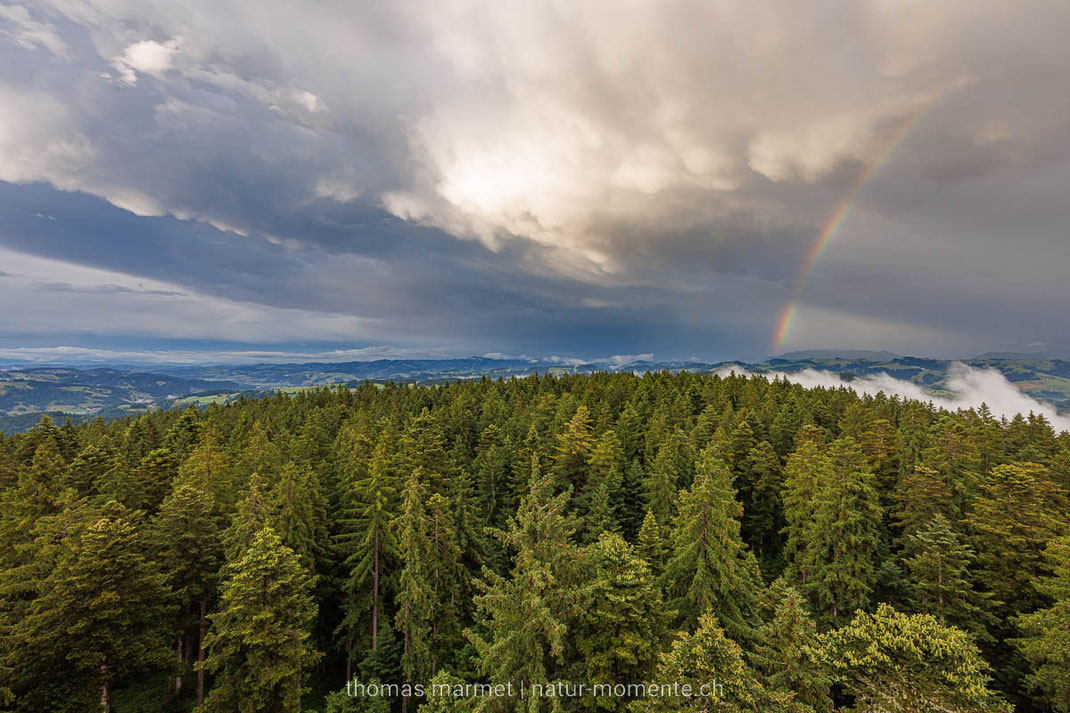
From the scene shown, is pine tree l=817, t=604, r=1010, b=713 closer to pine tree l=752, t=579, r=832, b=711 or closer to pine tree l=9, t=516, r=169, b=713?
pine tree l=752, t=579, r=832, b=711

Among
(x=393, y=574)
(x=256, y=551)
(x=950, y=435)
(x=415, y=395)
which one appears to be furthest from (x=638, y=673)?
(x=415, y=395)

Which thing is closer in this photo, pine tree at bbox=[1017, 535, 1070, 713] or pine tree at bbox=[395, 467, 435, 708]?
→ pine tree at bbox=[1017, 535, 1070, 713]

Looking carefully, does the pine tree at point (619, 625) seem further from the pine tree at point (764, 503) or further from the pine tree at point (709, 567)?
the pine tree at point (764, 503)

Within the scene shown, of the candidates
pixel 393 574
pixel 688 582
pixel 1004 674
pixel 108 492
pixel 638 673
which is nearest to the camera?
pixel 638 673

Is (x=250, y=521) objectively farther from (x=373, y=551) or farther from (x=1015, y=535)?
(x=1015, y=535)

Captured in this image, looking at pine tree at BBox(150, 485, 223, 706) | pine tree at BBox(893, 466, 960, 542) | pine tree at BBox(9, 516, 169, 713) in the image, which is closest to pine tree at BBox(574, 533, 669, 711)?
pine tree at BBox(150, 485, 223, 706)

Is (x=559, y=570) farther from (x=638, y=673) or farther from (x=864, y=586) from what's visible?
(x=864, y=586)

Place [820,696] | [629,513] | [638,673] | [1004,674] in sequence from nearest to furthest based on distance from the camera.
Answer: [820,696] → [638,673] → [1004,674] → [629,513]
